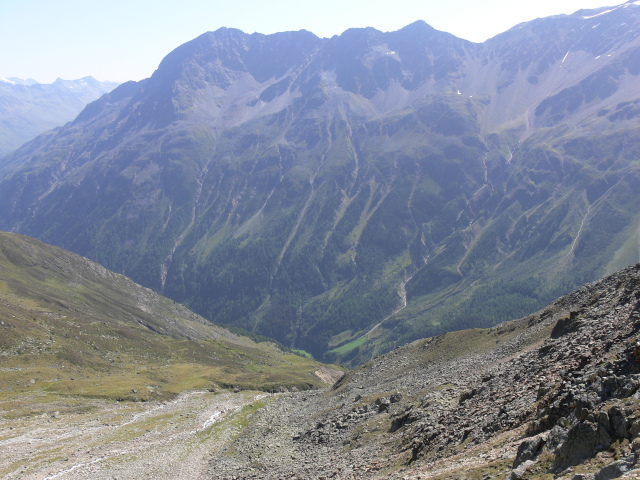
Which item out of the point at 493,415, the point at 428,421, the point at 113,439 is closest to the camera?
the point at 493,415

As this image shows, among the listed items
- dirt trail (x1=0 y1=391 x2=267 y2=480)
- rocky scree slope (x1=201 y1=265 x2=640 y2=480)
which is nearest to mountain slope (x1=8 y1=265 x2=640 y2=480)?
rocky scree slope (x1=201 y1=265 x2=640 y2=480)

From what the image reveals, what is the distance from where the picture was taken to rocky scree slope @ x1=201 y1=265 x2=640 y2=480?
26344 mm

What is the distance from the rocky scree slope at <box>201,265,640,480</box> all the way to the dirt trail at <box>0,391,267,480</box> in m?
7.26

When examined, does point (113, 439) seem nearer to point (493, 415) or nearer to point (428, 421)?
point (428, 421)

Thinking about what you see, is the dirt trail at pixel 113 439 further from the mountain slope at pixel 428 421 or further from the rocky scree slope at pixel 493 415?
the rocky scree slope at pixel 493 415

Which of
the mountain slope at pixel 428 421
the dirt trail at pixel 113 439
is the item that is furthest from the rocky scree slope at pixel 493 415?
the dirt trail at pixel 113 439

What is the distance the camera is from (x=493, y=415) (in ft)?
135

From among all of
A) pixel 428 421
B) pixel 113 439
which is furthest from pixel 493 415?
pixel 113 439

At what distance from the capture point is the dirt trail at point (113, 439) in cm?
6919

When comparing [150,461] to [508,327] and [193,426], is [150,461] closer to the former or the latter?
[193,426]

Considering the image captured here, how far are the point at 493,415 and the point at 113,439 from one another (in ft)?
238

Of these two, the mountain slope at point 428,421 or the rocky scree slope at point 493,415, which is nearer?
the rocky scree slope at point 493,415

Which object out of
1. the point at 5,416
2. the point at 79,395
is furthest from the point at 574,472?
the point at 79,395

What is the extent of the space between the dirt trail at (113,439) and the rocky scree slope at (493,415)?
726 centimetres
